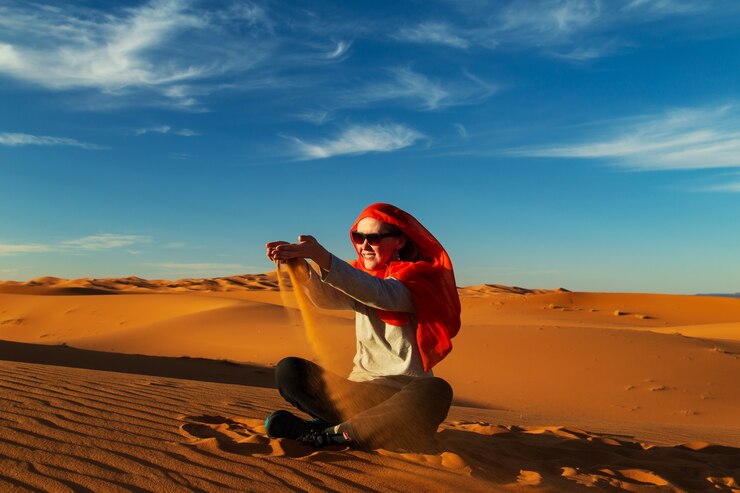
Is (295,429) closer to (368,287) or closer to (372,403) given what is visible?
(372,403)

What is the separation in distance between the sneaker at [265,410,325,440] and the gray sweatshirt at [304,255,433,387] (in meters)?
0.43

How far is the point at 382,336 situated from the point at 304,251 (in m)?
0.83

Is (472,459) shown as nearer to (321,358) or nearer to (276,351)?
(321,358)

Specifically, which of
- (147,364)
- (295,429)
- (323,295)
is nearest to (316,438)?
(295,429)

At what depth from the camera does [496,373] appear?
13008 mm

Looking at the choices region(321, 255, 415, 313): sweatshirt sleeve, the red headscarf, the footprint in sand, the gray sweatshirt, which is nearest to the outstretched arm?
the gray sweatshirt

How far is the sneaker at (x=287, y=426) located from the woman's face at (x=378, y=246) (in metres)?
1.03

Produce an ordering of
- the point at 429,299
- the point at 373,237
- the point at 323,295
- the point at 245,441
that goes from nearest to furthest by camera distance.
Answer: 1. the point at 429,299
2. the point at 323,295
3. the point at 373,237
4. the point at 245,441

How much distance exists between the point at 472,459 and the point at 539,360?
10.3 m

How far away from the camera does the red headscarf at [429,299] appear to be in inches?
134

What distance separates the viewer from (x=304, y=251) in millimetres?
3041

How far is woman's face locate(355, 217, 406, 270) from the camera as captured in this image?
3.71 metres

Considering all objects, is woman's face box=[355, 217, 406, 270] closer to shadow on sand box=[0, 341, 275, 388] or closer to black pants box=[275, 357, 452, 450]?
black pants box=[275, 357, 452, 450]

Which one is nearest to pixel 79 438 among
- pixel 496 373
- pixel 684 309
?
pixel 496 373
